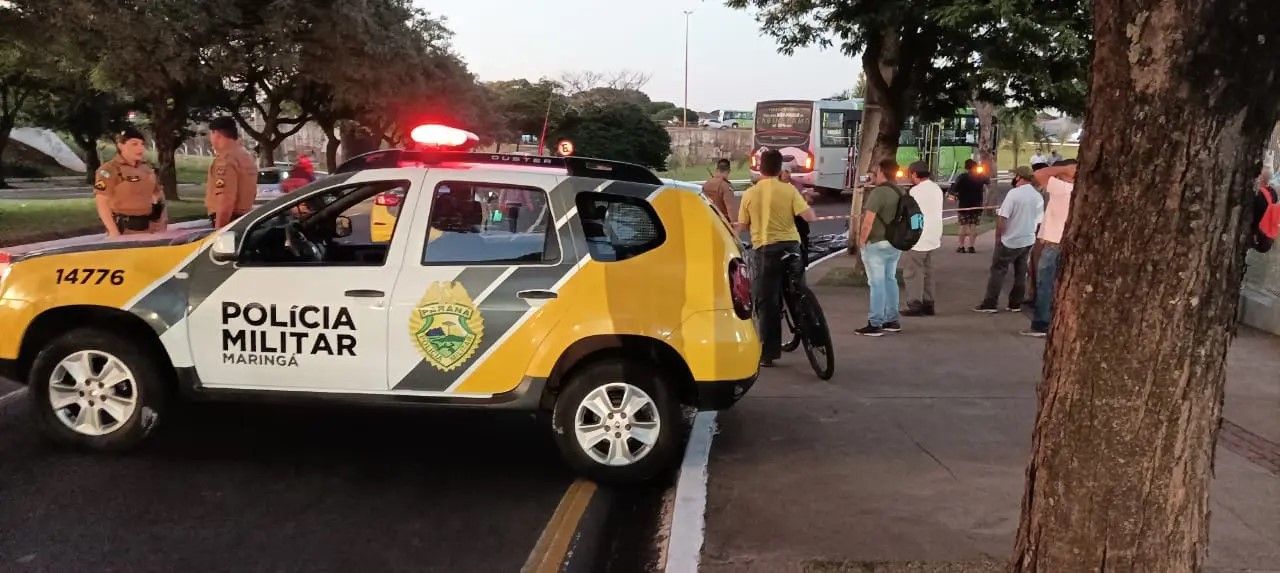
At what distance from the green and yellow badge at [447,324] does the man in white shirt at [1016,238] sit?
23.1ft

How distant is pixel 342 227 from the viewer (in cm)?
631

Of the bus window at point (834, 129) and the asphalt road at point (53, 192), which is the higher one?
the bus window at point (834, 129)

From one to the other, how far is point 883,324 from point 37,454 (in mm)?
6944

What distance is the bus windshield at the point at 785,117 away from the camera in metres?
32.9

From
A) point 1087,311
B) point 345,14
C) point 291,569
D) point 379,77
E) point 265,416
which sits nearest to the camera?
point 1087,311

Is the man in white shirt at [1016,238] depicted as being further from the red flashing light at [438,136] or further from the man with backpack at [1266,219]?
the red flashing light at [438,136]

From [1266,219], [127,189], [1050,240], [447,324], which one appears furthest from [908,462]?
[127,189]

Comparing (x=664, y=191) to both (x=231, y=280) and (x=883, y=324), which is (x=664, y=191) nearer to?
(x=231, y=280)

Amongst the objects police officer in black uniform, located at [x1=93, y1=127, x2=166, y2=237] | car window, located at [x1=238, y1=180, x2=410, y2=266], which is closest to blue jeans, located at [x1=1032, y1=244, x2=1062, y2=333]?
car window, located at [x1=238, y1=180, x2=410, y2=266]

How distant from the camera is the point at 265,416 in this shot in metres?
6.45

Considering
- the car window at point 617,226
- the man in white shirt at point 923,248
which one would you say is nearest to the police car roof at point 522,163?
the car window at point 617,226

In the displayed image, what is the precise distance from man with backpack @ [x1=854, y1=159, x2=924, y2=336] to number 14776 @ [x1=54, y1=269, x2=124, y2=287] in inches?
241

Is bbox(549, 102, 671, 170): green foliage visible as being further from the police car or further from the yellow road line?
the yellow road line

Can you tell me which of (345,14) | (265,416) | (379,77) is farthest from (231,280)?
(379,77)
